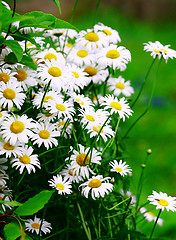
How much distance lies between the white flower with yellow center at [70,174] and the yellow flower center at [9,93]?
163mm

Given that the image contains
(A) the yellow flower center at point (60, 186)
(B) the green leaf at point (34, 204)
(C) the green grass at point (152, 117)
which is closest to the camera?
(B) the green leaf at point (34, 204)

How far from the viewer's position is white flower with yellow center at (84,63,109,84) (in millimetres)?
881

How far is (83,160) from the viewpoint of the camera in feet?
2.44

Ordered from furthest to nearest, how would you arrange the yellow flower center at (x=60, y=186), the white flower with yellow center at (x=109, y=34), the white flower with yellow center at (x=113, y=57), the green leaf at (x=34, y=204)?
1. the white flower with yellow center at (x=109, y=34)
2. the white flower with yellow center at (x=113, y=57)
3. the yellow flower center at (x=60, y=186)
4. the green leaf at (x=34, y=204)

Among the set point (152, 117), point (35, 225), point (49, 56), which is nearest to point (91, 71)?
point (49, 56)

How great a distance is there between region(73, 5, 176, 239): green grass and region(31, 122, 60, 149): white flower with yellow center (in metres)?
0.28

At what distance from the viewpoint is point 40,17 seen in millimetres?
694

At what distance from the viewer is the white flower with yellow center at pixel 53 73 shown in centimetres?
71

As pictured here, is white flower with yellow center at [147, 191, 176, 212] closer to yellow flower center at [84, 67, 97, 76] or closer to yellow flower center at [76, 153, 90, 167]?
yellow flower center at [76, 153, 90, 167]

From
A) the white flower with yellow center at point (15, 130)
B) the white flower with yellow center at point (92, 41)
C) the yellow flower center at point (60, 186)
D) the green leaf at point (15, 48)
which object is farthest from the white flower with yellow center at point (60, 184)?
the white flower with yellow center at point (92, 41)

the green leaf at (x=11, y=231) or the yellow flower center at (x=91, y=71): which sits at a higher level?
the yellow flower center at (x=91, y=71)

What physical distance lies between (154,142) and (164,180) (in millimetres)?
315

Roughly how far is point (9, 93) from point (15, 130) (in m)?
0.08

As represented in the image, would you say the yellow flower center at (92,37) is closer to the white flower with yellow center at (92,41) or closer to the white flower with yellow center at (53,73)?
the white flower with yellow center at (92,41)
